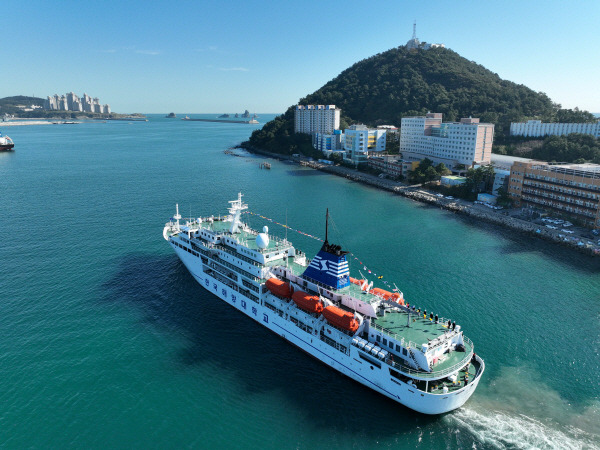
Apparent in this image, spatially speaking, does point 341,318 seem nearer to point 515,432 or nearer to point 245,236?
point 515,432

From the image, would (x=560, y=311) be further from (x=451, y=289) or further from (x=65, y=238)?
(x=65, y=238)

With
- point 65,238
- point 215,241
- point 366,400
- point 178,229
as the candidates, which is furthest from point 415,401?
point 65,238

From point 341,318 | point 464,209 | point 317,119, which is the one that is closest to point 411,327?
point 341,318

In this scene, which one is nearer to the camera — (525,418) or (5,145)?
(525,418)

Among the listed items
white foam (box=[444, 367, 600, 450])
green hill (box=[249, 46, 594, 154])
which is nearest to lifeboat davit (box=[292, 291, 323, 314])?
white foam (box=[444, 367, 600, 450])

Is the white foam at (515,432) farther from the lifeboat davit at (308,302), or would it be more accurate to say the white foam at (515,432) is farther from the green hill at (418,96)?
the green hill at (418,96)

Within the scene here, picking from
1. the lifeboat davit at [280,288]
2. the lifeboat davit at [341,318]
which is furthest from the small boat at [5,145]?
the lifeboat davit at [341,318]

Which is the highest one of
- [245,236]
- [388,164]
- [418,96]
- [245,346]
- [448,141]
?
[418,96]
